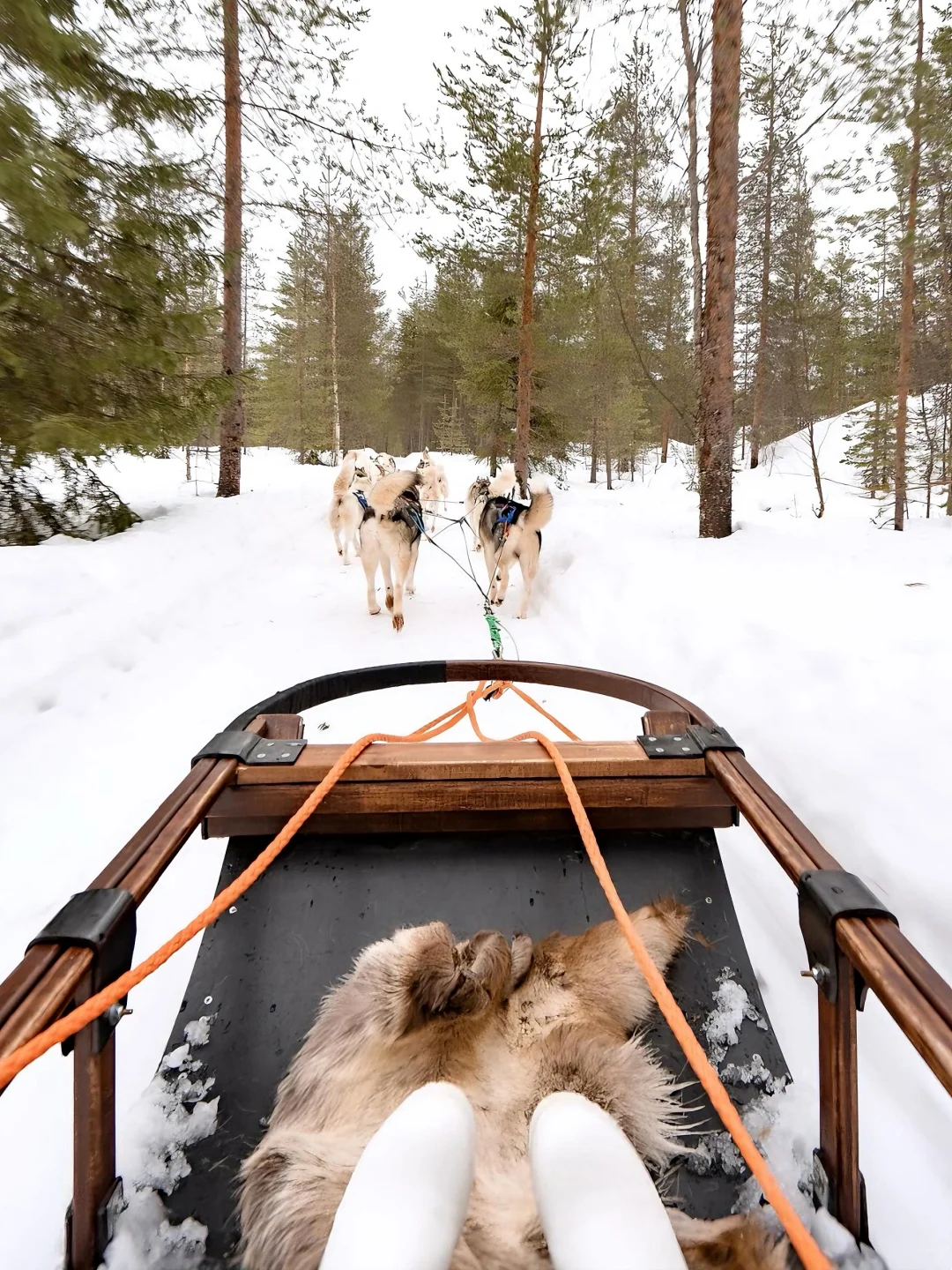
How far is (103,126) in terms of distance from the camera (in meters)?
4.58

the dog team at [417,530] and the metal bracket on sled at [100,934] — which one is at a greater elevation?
the dog team at [417,530]

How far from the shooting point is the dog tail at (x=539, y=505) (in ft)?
17.9

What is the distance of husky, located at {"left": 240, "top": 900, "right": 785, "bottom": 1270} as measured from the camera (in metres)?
0.88

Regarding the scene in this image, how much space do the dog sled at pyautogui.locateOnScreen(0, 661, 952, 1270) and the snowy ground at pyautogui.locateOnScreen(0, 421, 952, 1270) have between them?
0.19m

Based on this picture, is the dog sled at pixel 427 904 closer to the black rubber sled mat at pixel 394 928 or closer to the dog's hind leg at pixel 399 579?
the black rubber sled mat at pixel 394 928

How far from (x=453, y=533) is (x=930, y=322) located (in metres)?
9.68

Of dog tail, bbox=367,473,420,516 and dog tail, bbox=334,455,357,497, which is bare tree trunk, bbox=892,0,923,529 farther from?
dog tail, bbox=367,473,420,516

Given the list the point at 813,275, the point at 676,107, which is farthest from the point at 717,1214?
the point at 813,275

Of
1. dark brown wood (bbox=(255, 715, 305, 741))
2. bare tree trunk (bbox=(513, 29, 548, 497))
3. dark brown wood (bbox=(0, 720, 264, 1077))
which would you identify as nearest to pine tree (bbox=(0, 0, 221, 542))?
dark brown wood (bbox=(255, 715, 305, 741))

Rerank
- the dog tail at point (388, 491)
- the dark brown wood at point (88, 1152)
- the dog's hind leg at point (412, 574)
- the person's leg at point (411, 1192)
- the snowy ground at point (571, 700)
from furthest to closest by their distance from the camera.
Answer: the dog's hind leg at point (412, 574)
the dog tail at point (388, 491)
the snowy ground at point (571, 700)
the dark brown wood at point (88, 1152)
the person's leg at point (411, 1192)

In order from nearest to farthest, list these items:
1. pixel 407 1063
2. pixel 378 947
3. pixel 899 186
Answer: pixel 407 1063 → pixel 378 947 → pixel 899 186

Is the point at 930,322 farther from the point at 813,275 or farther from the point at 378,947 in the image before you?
the point at 378,947

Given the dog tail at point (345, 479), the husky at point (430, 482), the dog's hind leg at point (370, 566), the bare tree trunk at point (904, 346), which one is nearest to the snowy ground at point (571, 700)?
the dog's hind leg at point (370, 566)

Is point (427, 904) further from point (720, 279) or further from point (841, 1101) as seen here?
point (720, 279)
